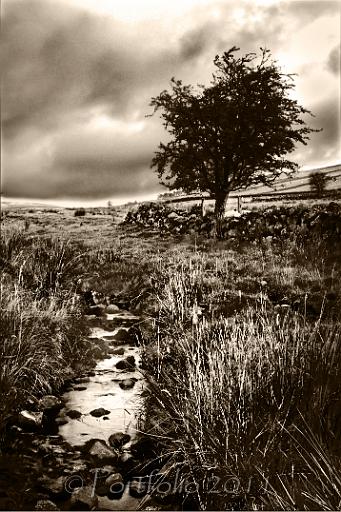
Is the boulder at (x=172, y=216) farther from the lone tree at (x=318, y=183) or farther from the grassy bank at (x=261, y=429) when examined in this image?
the grassy bank at (x=261, y=429)

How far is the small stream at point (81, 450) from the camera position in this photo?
124 inches

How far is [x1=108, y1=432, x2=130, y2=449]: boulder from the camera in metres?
3.87

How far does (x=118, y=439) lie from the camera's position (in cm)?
392

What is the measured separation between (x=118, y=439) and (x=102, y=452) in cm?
22

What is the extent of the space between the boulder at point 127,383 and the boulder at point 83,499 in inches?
74.4

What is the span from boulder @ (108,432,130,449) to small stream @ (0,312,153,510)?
1 cm

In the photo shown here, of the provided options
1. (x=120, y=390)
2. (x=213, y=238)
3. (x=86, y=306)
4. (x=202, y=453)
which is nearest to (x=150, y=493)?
(x=202, y=453)

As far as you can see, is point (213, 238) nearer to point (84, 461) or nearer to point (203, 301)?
point (203, 301)

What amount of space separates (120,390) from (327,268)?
725 cm

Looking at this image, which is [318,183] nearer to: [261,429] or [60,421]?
[60,421]

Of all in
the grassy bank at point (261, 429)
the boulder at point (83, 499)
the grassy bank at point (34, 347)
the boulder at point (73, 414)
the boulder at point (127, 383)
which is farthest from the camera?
the boulder at point (127, 383)

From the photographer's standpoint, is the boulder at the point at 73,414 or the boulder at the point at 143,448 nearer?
the boulder at the point at 143,448

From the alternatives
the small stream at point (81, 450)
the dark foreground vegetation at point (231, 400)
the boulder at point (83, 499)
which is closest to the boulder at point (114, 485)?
the small stream at point (81, 450)

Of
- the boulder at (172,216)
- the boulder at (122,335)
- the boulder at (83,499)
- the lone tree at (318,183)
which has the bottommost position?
the boulder at (83,499)
